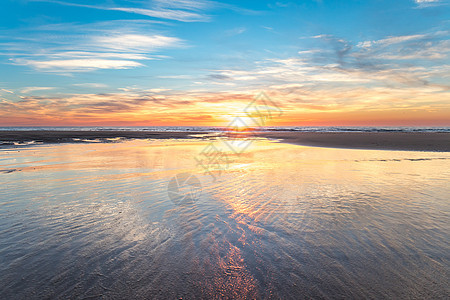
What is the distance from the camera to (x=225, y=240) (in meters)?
5.59

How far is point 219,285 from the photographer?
4023 millimetres

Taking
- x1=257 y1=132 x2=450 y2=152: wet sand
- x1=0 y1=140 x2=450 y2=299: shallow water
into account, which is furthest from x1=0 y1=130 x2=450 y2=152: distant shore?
x1=0 y1=140 x2=450 y2=299: shallow water

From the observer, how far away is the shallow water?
398 centimetres

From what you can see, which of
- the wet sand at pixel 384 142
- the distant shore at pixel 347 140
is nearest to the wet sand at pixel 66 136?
the distant shore at pixel 347 140

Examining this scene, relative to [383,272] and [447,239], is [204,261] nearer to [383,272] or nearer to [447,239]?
[383,272]

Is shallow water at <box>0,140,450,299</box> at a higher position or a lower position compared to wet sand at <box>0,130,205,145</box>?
lower

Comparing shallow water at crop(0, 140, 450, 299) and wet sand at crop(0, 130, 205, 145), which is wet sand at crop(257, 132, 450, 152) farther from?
wet sand at crop(0, 130, 205, 145)

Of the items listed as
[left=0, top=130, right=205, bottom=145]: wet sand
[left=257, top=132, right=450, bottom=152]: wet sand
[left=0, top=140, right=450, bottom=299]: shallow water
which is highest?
Result: [left=0, top=130, right=205, bottom=145]: wet sand

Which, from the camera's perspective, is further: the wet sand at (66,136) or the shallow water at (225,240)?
the wet sand at (66,136)

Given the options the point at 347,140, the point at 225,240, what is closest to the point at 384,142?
the point at 347,140

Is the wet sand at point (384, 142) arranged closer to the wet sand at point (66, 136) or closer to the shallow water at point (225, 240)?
the shallow water at point (225, 240)

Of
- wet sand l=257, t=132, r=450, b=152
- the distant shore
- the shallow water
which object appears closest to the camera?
the shallow water

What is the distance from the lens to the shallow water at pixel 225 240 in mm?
3982

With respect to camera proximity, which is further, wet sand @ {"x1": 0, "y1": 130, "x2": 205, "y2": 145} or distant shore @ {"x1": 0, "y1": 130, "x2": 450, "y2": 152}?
wet sand @ {"x1": 0, "y1": 130, "x2": 205, "y2": 145}
